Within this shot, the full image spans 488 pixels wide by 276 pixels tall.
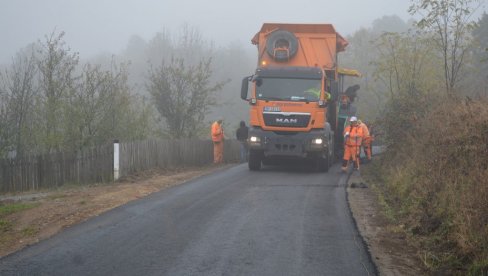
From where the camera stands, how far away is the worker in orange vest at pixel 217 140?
2105 centimetres

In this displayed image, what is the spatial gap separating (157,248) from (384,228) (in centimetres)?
344

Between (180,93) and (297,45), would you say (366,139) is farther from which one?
(180,93)

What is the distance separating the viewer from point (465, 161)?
30.2 ft

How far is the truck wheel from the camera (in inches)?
633

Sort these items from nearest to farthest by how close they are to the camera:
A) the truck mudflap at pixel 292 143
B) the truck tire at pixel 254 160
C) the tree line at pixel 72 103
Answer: the truck mudflap at pixel 292 143 → the truck tire at pixel 254 160 → the tree line at pixel 72 103

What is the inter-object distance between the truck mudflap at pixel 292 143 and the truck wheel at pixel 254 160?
39 cm

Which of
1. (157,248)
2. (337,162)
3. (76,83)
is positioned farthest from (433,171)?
(76,83)

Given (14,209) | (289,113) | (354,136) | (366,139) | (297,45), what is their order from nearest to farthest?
(14,209) → (289,113) → (354,136) → (366,139) → (297,45)

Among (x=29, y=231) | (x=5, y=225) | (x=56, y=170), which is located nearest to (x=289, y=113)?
(x=56, y=170)

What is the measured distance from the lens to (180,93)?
25.8 m

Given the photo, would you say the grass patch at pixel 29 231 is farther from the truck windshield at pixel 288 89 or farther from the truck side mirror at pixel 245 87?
the truck windshield at pixel 288 89

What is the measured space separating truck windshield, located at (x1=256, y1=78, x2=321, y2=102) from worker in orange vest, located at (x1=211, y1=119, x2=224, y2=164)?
5.57 metres

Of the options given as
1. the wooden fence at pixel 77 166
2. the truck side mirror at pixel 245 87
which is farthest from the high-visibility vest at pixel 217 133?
the truck side mirror at pixel 245 87

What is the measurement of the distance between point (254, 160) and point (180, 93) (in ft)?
34.6
